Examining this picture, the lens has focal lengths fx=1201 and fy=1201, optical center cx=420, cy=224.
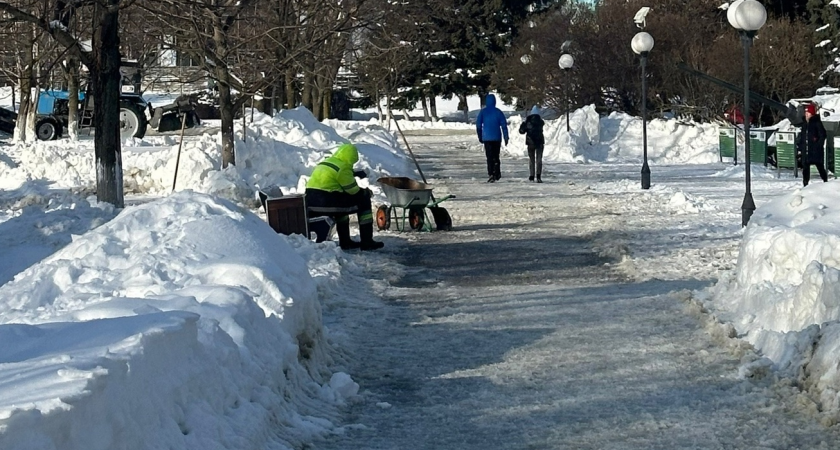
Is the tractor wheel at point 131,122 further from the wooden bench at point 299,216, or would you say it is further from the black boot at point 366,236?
the black boot at point 366,236

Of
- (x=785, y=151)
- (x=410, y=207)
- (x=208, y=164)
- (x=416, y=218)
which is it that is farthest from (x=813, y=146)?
(x=208, y=164)

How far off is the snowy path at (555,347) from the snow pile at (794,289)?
26 cm

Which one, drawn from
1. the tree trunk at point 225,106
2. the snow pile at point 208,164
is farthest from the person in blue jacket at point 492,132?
the tree trunk at point 225,106

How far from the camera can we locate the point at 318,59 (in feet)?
86.4

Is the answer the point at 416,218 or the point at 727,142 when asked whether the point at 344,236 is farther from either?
the point at 727,142

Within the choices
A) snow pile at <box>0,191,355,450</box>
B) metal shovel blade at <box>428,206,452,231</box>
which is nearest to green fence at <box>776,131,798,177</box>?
metal shovel blade at <box>428,206,452,231</box>

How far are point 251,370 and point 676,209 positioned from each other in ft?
43.4

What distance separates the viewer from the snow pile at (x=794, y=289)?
24.7 ft

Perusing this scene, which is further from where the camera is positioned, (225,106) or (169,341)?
(225,106)

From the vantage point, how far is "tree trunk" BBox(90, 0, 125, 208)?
54.7 feet

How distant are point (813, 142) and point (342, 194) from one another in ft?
36.1

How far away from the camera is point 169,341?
573 centimetres

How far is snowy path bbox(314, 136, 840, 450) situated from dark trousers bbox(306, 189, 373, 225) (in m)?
0.59

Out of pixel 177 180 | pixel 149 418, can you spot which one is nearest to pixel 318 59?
pixel 177 180
